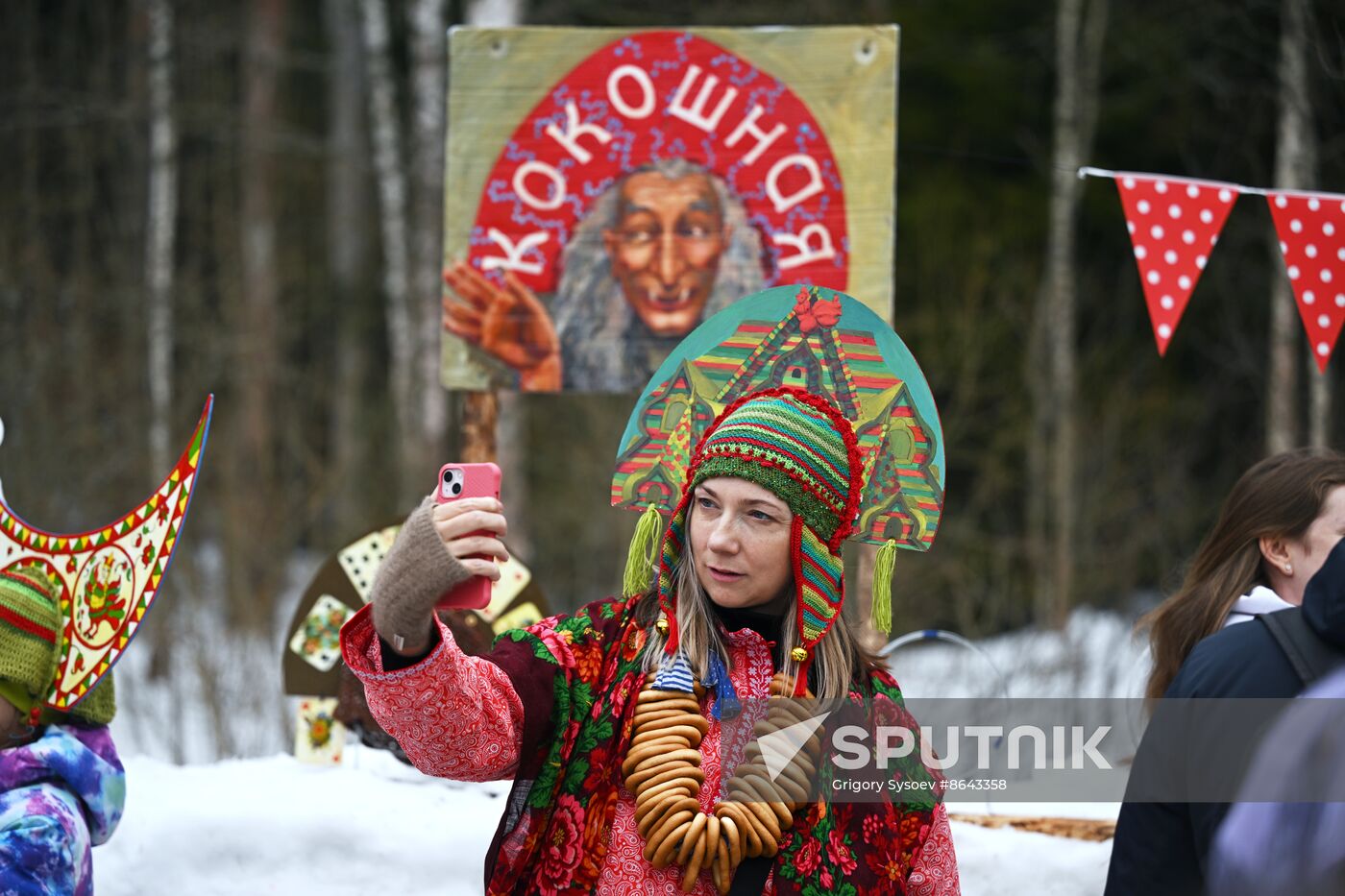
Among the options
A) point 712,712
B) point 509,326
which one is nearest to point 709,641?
point 712,712

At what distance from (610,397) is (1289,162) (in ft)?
16.5

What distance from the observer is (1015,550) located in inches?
402

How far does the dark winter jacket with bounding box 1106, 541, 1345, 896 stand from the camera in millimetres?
2184

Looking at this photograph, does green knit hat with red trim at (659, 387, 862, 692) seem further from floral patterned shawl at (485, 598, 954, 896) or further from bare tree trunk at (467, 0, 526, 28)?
bare tree trunk at (467, 0, 526, 28)

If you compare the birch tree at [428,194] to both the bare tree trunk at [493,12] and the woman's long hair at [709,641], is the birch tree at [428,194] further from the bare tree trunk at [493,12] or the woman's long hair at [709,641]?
the woman's long hair at [709,641]

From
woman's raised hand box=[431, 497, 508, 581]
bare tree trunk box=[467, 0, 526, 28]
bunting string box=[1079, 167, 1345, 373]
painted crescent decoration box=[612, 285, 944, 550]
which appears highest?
bare tree trunk box=[467, 0, 526, 28]

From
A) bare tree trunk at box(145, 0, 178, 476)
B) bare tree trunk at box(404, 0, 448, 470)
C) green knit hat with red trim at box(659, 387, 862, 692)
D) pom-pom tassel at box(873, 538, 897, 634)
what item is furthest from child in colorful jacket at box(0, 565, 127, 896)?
bare tree trunk at box(145, 0, 178, 476)

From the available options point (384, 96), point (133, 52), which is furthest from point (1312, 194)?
point (133, 52)

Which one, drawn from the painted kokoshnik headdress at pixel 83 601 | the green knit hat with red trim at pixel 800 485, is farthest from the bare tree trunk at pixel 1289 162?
the painted kokoshnik headdress at pixel 83 601

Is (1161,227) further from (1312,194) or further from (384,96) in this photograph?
(384,96)

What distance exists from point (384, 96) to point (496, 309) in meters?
5.50

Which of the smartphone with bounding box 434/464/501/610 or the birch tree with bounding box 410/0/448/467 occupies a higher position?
the birch tree with bounding box 410/0/448/467

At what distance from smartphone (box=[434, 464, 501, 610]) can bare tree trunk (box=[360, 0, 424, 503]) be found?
7.77 metres

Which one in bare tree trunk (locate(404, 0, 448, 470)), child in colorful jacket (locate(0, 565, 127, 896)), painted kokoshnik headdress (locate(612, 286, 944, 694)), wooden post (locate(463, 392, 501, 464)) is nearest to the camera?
painted kokoshnik headdress (locate(612, 286, 944, 694))
